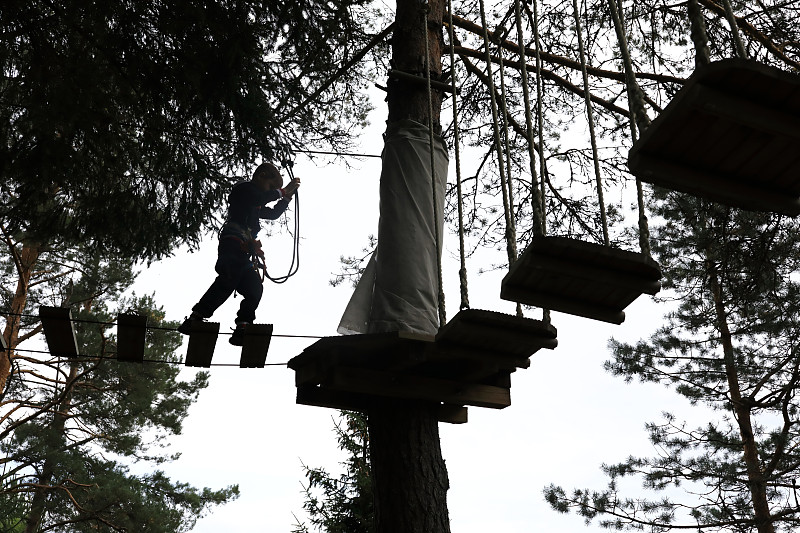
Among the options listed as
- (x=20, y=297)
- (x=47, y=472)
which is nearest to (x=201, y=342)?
(x=20, y=297)

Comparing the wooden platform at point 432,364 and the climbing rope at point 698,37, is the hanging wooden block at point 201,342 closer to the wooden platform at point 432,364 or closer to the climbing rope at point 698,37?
the wooden platform at point 432,364

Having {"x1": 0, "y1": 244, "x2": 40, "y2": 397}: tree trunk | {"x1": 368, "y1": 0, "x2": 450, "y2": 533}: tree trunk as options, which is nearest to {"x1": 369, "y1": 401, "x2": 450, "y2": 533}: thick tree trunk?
{"x1": 368, "y1": 0, "x2": 450, "y2": 533}: tree trunk

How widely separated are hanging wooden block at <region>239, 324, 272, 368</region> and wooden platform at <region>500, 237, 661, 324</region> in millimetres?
2043

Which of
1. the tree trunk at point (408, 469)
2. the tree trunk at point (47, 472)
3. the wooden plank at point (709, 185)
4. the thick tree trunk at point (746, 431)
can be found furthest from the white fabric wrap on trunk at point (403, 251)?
the tree trunk at point (47, 472)

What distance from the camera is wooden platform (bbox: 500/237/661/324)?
289 centimetres

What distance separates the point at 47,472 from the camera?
12.2 meters

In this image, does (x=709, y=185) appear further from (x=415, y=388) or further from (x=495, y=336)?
(x=415, y=388)

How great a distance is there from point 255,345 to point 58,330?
1196mm

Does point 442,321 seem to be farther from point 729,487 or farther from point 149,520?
point 149,520

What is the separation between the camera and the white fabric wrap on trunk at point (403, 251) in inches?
176

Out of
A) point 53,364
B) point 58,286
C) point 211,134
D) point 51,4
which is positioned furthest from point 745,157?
point 58,286

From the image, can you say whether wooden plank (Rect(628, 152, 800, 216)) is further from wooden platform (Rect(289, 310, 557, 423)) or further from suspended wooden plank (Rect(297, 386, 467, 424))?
suspended wooden plank (Rect(297, 386, 467, 424))

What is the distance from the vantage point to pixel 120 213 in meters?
5.96

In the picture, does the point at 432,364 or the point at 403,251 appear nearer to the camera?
the point at 432,364
